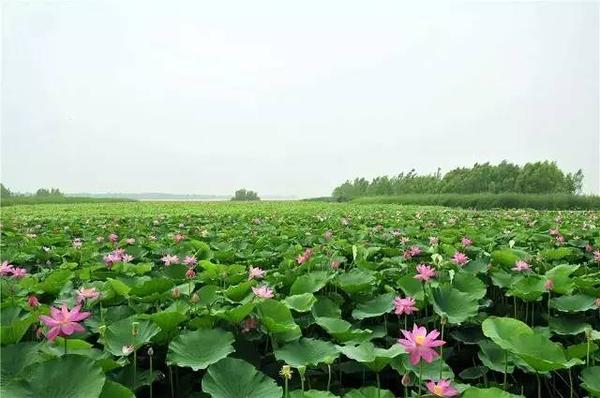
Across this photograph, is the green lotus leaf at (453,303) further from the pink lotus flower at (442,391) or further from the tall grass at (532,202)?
the tall grass at (532,202)

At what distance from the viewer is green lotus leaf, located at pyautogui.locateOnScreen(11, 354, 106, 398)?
1.09 m

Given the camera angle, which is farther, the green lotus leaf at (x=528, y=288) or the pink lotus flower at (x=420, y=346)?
the green lotus leaf at (x=528, y=288)

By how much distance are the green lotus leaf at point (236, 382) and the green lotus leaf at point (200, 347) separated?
55mm

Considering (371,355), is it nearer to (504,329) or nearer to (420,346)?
(420,346)

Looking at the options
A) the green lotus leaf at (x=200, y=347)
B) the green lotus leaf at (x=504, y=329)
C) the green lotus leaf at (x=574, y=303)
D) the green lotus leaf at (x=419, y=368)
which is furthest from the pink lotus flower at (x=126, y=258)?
the green lotus leaf at (x=574, y=303)

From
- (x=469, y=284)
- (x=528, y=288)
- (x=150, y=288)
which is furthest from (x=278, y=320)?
→ (x=528, y=288)

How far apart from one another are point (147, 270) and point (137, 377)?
1039 millimetres

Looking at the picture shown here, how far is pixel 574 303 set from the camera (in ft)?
6.38

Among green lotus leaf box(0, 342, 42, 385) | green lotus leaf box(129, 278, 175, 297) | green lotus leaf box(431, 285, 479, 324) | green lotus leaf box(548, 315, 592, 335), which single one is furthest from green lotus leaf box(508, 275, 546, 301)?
green lotus leaf box(0, 342, 42, 385)

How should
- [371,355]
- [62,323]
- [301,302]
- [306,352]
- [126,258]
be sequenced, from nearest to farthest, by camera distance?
[62,323], [371,355], [306,352], [301,302], [126,258]

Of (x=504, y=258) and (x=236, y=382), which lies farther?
(x=504, y=258)

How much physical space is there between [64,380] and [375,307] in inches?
44.5

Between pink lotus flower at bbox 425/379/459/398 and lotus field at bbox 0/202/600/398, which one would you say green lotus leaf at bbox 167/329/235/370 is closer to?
lotus field at bbox 0/202/600/398

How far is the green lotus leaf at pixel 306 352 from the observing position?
1433 millimetres
